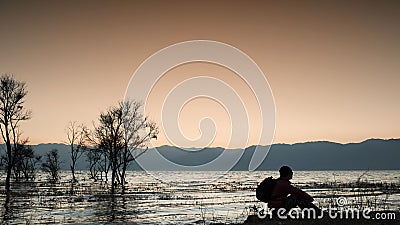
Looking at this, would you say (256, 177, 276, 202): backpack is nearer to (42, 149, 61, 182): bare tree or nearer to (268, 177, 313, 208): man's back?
(268, 177, 313, 208): man's back

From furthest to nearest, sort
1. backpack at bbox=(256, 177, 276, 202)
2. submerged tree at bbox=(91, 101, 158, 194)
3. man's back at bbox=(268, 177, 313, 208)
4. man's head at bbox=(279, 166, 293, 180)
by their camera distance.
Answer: submerged tree at bbox=(91, 101, 158, 194) < backpack at bbox=(256, 177, 276, 202) < man's head at bbox=(279, 166, 293, 180) < man's back at bbox=(268, 177, 313, 208)

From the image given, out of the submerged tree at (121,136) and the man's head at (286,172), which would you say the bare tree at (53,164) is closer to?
the submerged tree at (121,136)

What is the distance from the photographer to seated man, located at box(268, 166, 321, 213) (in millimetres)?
12750

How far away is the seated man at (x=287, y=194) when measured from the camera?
12.8 meters

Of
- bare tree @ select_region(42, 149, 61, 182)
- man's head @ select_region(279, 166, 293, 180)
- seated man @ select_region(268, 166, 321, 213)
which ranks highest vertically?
bare tree @ select_region(42, 149, 61, 182)

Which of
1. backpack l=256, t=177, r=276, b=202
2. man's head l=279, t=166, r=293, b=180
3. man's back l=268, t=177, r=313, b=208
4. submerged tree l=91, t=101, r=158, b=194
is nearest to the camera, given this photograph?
man's back l=268, t=177, r=313, b=208

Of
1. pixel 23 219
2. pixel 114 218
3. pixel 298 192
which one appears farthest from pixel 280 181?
pixel 23 219

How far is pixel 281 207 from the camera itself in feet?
42.8

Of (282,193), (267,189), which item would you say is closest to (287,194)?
(282,193)

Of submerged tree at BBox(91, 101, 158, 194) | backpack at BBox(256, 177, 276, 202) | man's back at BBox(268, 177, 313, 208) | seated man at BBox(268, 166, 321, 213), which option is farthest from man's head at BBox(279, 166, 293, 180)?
submerged tree at BBox(91, 101, 158, 194)

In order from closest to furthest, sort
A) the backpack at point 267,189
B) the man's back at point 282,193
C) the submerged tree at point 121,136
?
the man's back at point 282,193, the backpack at point 267,189, the submerged tree at point 121,136

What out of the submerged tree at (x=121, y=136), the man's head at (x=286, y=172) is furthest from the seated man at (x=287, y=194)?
the submerged tree at (x=121, y=136)

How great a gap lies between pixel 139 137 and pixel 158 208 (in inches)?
1357

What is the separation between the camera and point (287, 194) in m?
Answer: 12.9
